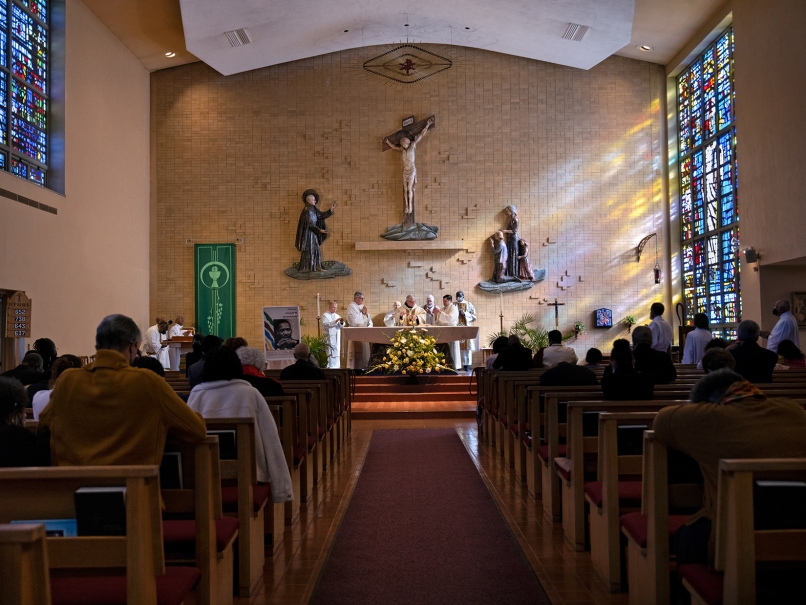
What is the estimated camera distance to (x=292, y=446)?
4.60m

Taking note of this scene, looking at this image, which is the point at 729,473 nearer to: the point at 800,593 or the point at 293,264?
the point at 800,593

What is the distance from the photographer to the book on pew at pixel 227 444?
3354mm

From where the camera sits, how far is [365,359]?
43.8 ft

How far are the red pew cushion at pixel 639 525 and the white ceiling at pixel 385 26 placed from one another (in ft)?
35.5

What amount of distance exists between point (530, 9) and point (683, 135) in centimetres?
394

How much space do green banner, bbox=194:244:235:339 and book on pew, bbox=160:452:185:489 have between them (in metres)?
11.9

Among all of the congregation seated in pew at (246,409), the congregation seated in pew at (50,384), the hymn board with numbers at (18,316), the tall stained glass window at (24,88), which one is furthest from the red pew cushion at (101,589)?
the tall stained glass window at (24,88)

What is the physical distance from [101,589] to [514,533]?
2.62m

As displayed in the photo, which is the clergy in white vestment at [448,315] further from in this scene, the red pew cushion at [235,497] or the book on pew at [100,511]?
the book on pew at [100,511]

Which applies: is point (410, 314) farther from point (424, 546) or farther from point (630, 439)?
point (630, 439)

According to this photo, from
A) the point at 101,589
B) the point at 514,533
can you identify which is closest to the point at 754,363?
the point at 514,533

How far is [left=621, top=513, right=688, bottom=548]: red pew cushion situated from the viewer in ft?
9.34

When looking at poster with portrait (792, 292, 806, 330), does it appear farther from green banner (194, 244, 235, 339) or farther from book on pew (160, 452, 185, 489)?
book on pew (160, 452, 185, 489)

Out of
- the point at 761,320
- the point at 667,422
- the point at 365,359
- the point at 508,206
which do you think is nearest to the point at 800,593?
the point at 667,422
